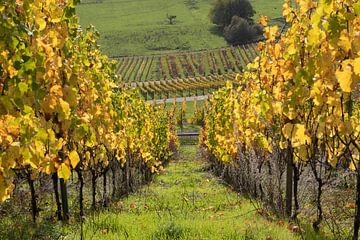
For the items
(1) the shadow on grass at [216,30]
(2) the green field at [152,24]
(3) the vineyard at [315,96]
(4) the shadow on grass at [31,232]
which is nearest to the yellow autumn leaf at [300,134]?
(3) the vineyard at [315,96]

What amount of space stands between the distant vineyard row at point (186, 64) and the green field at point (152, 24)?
590 cm

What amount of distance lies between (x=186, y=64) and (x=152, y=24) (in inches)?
1549

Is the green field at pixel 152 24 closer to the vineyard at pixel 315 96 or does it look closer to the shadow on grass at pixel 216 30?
the shadow on grass at pixel 216 30

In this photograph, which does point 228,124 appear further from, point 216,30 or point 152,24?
point 152,24

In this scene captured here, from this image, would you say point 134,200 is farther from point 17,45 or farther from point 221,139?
point 17,45

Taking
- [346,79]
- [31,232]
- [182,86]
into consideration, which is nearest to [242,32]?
[182,86]

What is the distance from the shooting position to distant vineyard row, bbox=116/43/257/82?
77312 mm

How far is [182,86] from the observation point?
2771 inches

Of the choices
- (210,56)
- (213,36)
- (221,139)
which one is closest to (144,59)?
(210,56)

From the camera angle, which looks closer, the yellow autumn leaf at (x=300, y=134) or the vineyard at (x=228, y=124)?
the vineyard at (x=228, y=124)

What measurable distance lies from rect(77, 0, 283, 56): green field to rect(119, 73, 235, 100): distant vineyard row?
20398 mm

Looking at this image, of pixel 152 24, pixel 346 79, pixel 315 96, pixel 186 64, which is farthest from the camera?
pixel 152 24

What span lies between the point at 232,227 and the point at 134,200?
5.83 metres

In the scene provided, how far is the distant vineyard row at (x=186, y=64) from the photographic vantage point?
7731cm
